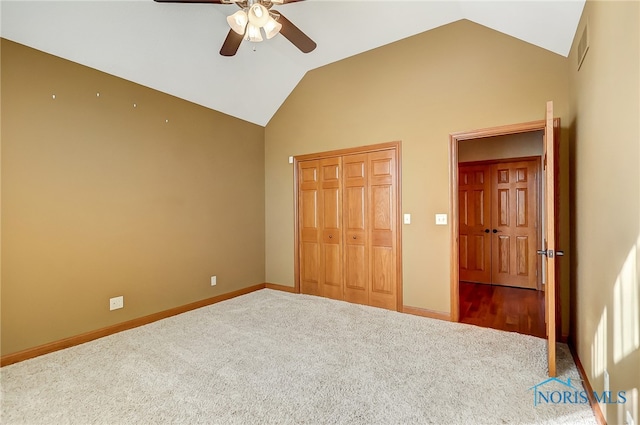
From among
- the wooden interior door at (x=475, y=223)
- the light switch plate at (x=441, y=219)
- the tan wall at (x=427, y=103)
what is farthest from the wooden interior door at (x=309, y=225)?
the wooden interior door at (x=475, y=223)

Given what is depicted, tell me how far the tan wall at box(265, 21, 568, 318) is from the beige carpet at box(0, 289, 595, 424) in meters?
0.87

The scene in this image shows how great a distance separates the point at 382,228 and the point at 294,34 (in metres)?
2.34

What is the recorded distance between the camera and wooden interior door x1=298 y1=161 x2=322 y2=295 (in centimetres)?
440

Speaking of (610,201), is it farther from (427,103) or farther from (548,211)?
(427,103)

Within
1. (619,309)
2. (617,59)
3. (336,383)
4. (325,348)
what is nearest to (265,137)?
(325,348)

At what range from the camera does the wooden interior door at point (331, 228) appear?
4191 millimetres

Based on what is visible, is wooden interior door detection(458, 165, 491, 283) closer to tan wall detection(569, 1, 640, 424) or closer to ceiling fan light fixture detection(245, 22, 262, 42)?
tan wall detection(569, 1, 640, 424)

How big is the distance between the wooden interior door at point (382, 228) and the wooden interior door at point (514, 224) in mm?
2393

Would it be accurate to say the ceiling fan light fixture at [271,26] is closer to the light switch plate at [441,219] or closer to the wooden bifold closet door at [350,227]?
the wooden bifold closet door at [350,227]

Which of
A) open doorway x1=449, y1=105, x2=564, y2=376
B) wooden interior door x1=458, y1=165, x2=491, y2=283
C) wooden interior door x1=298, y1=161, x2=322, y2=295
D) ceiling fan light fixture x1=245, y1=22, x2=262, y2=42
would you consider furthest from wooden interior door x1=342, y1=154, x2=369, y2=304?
wooden interior door x1=458, y1=165, x2=491, y2=283

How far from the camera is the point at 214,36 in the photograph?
331 cm

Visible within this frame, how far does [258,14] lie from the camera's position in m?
2.08

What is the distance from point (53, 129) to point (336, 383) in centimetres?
318

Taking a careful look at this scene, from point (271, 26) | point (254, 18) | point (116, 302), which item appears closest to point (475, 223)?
point (271, 26)
